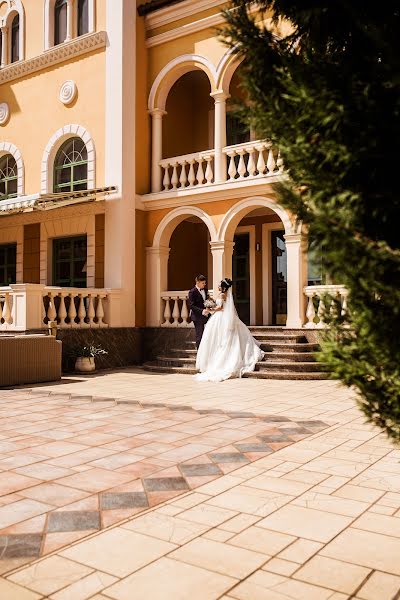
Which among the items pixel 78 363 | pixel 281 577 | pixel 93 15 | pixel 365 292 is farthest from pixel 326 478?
pixel 93 15

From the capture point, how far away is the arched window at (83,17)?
15352 millimetres

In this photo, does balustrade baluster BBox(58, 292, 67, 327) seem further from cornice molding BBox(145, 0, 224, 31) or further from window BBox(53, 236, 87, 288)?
cornice molding BBox(145, 0, 224, 31)

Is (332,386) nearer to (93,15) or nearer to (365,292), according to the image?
(365,292)

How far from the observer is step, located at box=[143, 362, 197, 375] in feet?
40.0

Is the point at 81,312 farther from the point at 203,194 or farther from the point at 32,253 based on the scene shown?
the point at 203,194

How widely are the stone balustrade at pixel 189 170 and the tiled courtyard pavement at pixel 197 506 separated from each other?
26.9 feet

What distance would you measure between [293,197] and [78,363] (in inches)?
419

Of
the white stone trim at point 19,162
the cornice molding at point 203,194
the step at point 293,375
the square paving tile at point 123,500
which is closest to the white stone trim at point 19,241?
the white stone trim at point 19,162

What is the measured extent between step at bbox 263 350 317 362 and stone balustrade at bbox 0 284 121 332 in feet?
13.4

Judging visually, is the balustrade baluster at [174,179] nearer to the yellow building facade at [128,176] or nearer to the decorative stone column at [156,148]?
the yellow building facade at [128,176]

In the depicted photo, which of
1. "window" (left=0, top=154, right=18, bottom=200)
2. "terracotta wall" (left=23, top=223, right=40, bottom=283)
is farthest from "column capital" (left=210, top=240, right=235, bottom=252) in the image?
"window" (left=0, top=154, right=18, bottom=200)

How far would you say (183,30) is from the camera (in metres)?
14.4

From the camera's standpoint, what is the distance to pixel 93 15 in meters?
14.9

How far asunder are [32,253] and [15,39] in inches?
260
